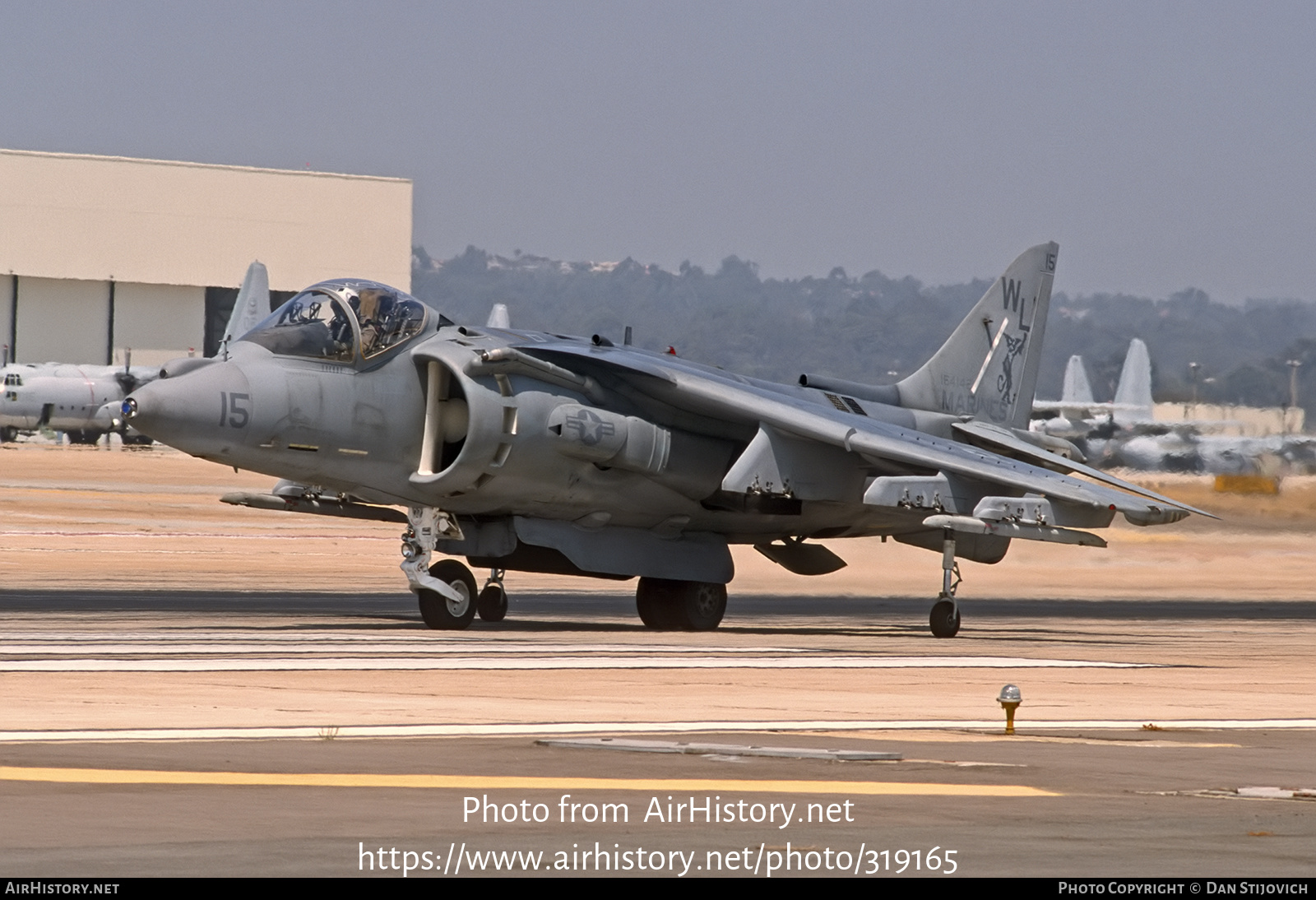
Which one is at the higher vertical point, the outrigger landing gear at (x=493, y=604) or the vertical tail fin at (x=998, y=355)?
the vertical tail fin at (x=998, y=355)

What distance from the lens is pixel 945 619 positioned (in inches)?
913

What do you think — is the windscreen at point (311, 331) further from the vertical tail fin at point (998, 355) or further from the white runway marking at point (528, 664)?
the vertical tail fin at point (998, 355)

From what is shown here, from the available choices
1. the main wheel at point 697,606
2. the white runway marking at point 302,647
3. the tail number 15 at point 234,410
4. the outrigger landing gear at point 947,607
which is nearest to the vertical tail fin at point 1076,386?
the outrigger landing gear at point 947,607

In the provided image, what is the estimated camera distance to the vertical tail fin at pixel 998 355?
26922mm

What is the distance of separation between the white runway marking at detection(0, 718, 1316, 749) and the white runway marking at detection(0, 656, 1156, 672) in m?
4.23

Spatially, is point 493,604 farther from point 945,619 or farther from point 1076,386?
point 1076,386

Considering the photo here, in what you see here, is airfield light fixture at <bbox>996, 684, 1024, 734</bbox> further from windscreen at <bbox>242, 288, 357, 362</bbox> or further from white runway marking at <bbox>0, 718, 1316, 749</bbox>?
windscreen at <bbox>242, 288, 357, 362</bbox>

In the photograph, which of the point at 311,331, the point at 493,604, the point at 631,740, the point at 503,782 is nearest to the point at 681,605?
the point at 493,604

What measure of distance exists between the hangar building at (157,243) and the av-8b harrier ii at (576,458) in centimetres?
6800

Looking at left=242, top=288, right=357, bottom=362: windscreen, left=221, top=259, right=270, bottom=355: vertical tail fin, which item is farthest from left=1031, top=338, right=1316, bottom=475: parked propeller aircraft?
left=221, top=259, right=270, bottom=355: vertical tail fin

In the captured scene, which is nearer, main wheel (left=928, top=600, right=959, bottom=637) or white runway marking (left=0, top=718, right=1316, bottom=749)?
white runway marking (left=0, top=718, right=1316, bottom=749)


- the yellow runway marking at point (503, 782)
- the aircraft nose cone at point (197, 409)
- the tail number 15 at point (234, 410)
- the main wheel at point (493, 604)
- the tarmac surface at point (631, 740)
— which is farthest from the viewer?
the main wheel at point (493, 604)

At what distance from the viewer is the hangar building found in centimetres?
8950

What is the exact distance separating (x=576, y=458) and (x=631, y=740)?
1069 centimetres
